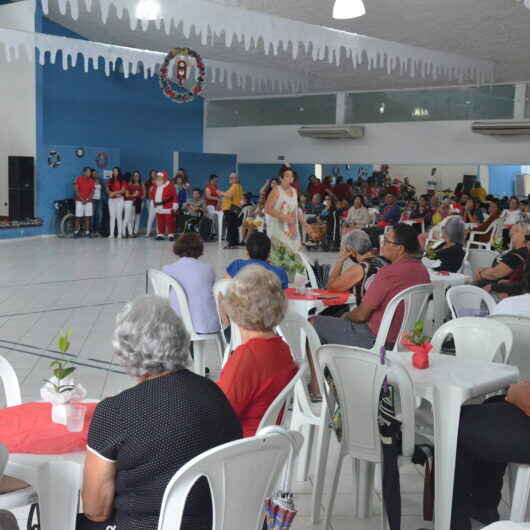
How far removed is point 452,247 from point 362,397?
418 cm

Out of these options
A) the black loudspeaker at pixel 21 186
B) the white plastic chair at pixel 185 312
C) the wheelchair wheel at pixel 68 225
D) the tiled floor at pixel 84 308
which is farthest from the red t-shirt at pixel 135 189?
the white plastic chair at pixel 185 312

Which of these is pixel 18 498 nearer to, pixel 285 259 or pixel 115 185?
pixel 285 259

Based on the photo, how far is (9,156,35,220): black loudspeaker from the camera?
49.8 feet

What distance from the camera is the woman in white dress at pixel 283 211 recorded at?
945 centimetres

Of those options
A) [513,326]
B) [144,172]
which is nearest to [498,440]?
[513,326]

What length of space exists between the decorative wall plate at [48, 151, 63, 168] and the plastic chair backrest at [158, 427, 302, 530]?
14.8m

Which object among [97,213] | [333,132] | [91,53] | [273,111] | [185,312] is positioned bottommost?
[185,312]

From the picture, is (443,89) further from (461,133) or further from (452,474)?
(452,474)

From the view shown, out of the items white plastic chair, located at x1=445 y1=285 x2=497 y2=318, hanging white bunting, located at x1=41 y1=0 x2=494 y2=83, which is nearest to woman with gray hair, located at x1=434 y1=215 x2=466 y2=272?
white plastic chair, located at x1=445 y1=285 x2=497 y2=318

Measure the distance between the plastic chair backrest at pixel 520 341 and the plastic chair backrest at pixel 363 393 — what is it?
1032 millimetres

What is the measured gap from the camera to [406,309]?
4.46 meters

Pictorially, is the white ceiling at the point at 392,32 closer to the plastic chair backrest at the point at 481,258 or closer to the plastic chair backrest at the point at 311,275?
the plastic chair backrest at the point at 481,258

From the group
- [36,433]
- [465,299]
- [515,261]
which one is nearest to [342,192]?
[515,261]

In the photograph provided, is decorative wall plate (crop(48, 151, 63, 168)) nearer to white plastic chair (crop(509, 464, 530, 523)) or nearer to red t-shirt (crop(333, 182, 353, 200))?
red t-shirt (crop(333, 182, 353, 200))
